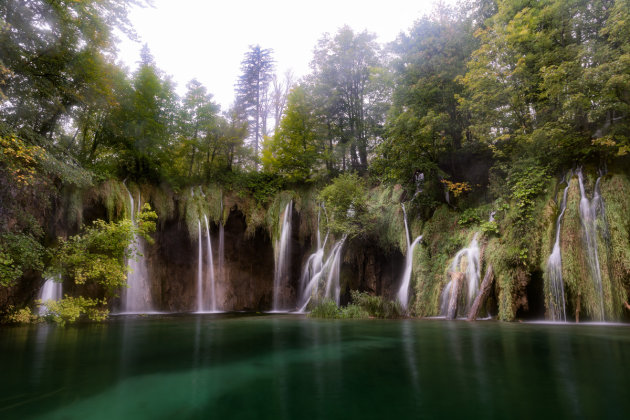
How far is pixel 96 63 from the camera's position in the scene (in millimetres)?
11359

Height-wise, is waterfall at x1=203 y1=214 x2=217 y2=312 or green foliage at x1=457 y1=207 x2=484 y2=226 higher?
green foliage at x1=457 y1=207 x2=484 y2=226

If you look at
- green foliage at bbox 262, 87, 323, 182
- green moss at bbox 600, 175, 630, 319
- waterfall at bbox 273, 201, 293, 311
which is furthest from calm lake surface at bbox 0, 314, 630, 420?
green foliage at bbox 262, 87, 323, 182

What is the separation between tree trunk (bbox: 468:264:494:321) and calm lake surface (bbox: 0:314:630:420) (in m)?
3.22

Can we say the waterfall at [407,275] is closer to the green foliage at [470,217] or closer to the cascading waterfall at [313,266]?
the green foliage at [470,217]

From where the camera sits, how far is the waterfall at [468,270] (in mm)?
10594

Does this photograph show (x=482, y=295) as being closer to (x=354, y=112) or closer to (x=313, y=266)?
(x=313, y=266)

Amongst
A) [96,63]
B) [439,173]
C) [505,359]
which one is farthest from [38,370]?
[439,173]

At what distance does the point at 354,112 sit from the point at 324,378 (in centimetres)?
1955

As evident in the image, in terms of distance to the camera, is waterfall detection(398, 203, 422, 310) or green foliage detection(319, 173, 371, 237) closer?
waterfall detection(398, 203, 422, 310)

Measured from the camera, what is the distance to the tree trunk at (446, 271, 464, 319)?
34.6 ft

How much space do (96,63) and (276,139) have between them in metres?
10.5

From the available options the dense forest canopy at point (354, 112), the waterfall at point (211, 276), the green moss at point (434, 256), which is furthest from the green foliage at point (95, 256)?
the green moss at point (434, 256)

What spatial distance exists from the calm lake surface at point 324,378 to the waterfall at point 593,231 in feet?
7.82

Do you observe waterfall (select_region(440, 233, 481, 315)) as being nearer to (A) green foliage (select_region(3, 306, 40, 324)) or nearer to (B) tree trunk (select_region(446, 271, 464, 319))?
(B) tree trunk (select_region(446, 271, 464, 319))
